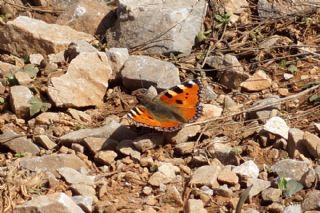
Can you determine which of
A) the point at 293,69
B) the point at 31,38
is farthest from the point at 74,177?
the point at 293,69

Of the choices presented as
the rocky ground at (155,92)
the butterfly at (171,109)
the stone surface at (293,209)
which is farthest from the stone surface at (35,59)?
the stone surface at (293,209)

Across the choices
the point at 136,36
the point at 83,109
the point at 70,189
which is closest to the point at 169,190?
the point at 70,189

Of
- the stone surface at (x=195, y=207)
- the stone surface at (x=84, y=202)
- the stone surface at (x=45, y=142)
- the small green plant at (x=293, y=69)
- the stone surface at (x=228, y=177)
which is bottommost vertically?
the stone surface at (x=45, y=142)

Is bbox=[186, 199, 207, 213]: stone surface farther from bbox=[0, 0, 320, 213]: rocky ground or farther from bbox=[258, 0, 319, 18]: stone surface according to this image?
bbox=[258, 0, 319, 18]: stone surface

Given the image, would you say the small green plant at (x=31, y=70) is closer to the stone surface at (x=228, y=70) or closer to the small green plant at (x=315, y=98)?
the stone surface at (x=228, y=70)

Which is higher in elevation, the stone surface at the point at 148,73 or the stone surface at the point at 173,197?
the stone surface at the point at 148,73

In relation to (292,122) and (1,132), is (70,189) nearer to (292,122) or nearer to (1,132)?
(1,132)
